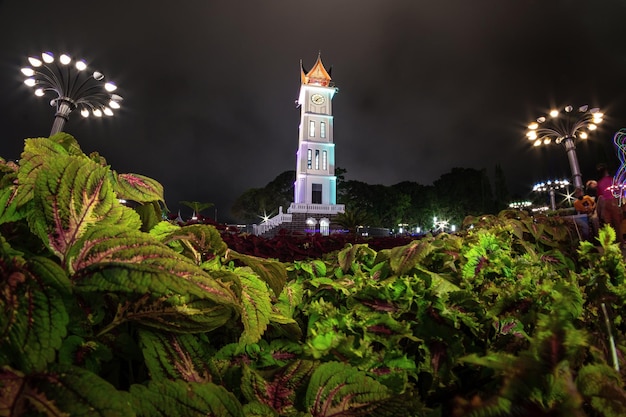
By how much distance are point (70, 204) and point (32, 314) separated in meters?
0.20

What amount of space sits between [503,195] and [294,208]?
A: 36.0 meters

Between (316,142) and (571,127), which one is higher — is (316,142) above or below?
above

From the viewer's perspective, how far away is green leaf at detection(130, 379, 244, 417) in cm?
38

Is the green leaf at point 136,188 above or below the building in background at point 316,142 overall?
below

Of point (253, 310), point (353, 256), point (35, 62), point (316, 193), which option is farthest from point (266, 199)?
point (253, 310)

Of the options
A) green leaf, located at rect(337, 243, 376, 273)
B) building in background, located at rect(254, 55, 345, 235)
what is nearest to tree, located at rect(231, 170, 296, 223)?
building in background, located at rect(254, 55, 345, 235)

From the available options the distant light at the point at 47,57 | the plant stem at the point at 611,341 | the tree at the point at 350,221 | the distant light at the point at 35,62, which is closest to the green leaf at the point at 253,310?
the plant stem at the point at 611,341

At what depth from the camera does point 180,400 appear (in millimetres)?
394

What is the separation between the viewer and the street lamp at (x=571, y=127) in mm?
11531

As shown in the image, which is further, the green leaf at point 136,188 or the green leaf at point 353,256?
the green leaf at point 353,256

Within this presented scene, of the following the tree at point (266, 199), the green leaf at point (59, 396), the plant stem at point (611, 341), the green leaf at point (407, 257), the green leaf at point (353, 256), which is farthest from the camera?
the tree at point (266, 199)

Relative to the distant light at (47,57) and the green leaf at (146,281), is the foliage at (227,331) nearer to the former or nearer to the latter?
the green leaf at (146,281)

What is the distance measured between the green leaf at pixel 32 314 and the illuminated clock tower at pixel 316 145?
29166 mm

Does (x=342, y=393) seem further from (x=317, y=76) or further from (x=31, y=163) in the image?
(x=317, y=76)
